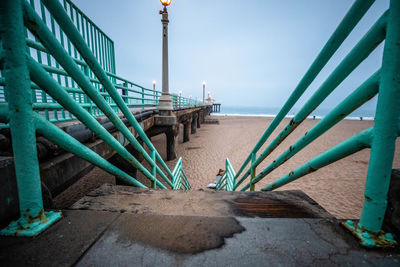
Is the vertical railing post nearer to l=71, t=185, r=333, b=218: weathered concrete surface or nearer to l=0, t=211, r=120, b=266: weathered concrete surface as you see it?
l=0, t=211, r=120, b=266: weathered concrete surface

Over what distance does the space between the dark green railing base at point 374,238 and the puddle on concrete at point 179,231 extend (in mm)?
565

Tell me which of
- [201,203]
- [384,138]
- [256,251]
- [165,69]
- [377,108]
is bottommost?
[201,203]

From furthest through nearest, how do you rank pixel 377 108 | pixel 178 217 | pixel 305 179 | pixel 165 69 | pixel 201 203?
pixel 305 179 < pixel 165 69 < pixel 201 203 < pixel 178 217 < pixel 377 108

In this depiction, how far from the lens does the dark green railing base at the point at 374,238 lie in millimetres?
780

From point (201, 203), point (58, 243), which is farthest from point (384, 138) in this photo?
point (58, 243)

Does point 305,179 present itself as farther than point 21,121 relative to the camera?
Yes

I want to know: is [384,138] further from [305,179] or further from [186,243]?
[305,179]

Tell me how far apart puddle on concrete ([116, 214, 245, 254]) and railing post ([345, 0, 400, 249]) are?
62 centimetres

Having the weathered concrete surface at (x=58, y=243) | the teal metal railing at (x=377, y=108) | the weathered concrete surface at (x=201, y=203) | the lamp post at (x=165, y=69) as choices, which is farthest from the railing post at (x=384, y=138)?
the lamp post at (x=165, y=69)

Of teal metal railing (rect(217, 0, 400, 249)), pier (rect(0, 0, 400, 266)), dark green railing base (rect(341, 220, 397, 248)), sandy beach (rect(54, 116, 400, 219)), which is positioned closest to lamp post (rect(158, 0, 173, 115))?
sandy beach (rect(54, 116, 400, 219))

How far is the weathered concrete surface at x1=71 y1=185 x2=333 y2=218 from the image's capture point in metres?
1.24

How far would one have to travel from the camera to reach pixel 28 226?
2.81 feet

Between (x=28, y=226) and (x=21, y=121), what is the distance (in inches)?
21.5

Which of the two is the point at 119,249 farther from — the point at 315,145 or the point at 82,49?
the point at 315,145
